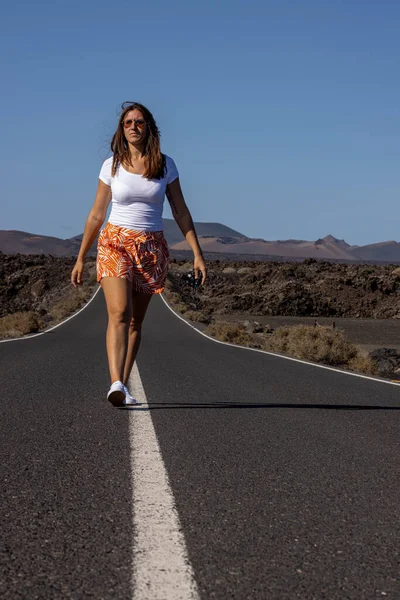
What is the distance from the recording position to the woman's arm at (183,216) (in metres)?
6.44

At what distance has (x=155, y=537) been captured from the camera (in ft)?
10.8

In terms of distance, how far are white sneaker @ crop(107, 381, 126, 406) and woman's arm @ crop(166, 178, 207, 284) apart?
100 cm

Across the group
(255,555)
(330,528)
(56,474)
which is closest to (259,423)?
(56,474)

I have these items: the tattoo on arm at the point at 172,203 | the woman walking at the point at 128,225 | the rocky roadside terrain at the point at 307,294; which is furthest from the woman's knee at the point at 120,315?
the rocky roadside terrain at the point at 307,294

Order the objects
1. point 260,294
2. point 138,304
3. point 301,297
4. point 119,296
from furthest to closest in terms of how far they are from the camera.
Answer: point 260,294, point 301,297, point 138,304, point 119,296

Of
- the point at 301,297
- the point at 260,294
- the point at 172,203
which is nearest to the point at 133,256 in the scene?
the point at 172,203

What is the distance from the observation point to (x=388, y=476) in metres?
4.70

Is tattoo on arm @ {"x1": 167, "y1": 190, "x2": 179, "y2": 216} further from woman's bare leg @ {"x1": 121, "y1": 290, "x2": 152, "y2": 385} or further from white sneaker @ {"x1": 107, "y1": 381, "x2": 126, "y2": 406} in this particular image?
white sneaker @ {"x1": 107, "y1": 381, "x2": 126, "y2": 406}

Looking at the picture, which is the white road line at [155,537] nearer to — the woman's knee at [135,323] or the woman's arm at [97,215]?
the woman's knee at [135,323]

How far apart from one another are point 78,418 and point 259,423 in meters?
1.36

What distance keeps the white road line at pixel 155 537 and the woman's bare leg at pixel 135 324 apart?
1405 millimetres

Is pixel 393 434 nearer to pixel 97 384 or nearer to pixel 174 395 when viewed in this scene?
pixel 174 395

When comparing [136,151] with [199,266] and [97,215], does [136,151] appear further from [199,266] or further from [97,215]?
[199,266]

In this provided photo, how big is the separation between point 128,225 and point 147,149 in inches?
23.0
